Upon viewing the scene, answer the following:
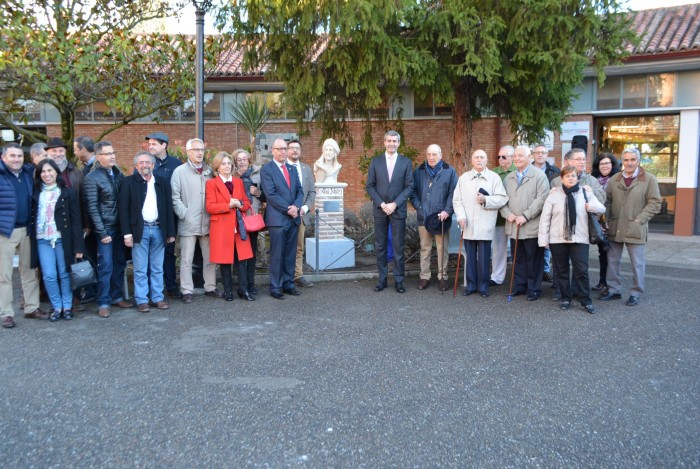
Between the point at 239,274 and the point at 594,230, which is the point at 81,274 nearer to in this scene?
the point at 239,274

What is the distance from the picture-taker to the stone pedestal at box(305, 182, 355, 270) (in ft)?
30.5

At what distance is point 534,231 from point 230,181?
12.9 ft

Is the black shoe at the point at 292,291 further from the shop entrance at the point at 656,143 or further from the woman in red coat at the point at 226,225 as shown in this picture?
the shop entrance at the point at 656,143

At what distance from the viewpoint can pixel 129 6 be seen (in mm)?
10070

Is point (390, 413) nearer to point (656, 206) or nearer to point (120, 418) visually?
point (120, 418)

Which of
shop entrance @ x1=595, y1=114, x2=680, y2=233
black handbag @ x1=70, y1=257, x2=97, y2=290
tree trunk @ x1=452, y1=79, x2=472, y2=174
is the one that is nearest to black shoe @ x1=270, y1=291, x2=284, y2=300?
black handbag @ x1=70, y1=257, x2=97, y2=290

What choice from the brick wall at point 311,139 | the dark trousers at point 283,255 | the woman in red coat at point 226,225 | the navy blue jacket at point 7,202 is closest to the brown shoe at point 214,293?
the woman in red coat at point 226,225

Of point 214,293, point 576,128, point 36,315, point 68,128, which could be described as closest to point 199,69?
point 68,128

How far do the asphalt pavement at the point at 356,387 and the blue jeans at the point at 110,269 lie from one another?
34cm

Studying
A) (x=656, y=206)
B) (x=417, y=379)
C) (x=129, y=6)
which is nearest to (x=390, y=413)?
(x=417, y=379)

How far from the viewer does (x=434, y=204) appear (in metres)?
8.02

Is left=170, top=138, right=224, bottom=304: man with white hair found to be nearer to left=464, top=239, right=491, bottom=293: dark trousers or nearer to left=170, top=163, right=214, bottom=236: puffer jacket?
left=170, top=163, right=214, bottom=236: puffer jacket

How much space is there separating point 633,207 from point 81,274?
21.4 feet

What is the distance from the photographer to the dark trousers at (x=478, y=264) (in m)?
7.75
